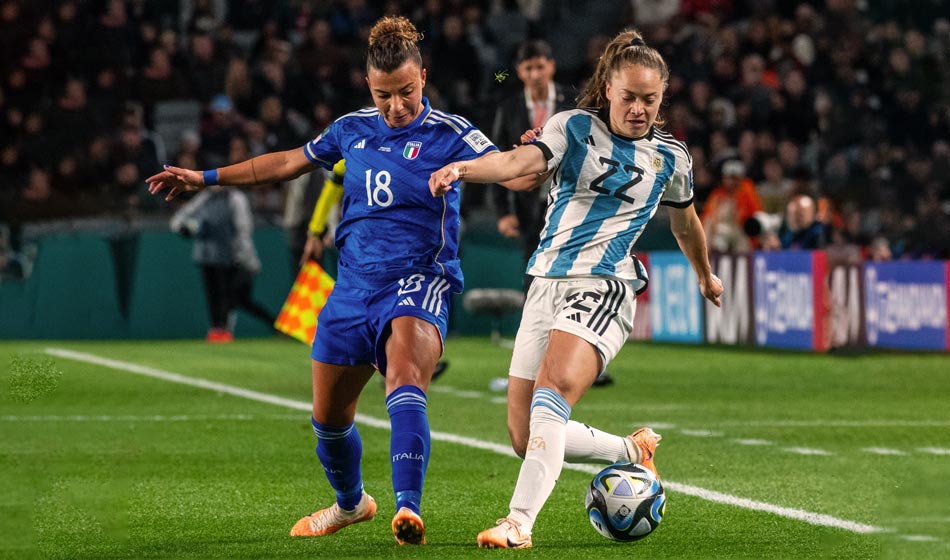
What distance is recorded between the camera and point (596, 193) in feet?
20.5

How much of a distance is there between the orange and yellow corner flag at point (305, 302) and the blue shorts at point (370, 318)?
609 centimetres

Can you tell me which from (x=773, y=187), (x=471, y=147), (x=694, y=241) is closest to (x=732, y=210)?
(x=773, y=187)

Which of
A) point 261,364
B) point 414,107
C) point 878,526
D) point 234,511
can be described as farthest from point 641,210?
point 261,364

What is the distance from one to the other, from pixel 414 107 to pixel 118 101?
53.1 ft

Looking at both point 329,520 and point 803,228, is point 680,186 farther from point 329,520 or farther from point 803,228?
point 803,228

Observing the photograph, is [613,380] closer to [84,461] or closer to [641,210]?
[84,461]

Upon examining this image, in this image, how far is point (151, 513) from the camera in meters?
6.87

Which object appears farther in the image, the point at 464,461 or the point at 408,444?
the point at 464,461

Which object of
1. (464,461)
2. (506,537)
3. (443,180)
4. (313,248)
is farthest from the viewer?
(313,248)

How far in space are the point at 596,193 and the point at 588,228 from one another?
5.2 inches

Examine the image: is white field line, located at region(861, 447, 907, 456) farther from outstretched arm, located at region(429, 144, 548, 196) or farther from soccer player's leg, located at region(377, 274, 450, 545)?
outstretched arm, located at region(429, 144, 548, 196)

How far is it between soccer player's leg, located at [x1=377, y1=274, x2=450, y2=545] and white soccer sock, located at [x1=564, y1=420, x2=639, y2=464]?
57cm

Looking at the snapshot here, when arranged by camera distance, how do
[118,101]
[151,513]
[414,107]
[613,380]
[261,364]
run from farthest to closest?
1. [118,101]
2. [261,364]
3. [613,380]
4. [151,513]
5. [414,107]

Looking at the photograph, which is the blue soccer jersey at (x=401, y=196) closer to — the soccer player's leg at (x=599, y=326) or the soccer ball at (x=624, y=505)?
the soccer player's leg at (x=599, y=326)
